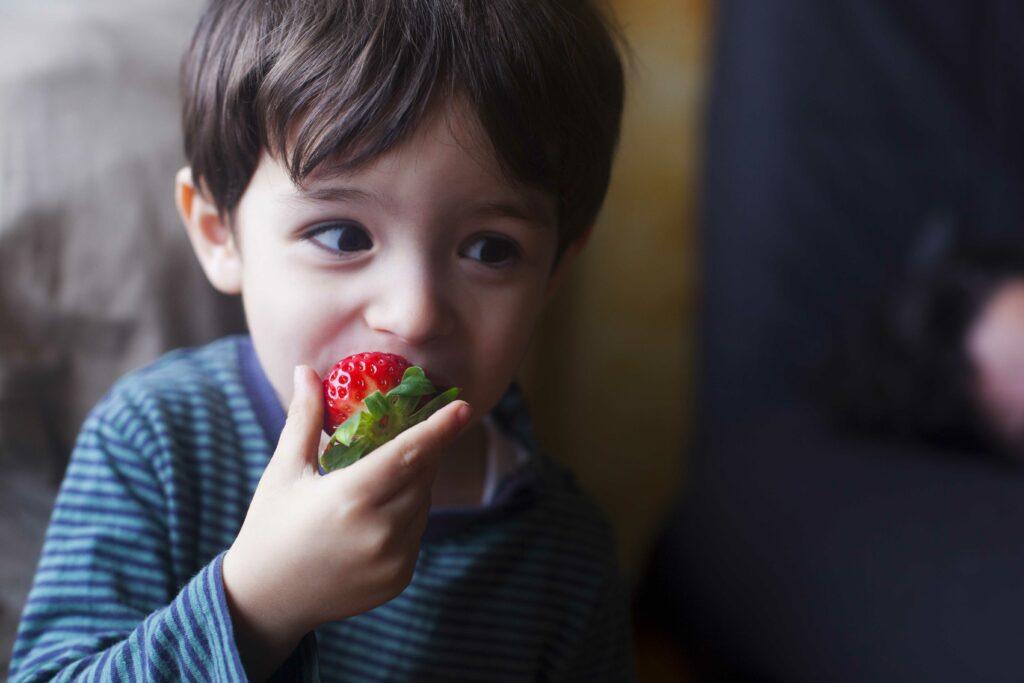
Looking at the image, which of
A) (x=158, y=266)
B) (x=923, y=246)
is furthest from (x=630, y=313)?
(x=158, y=266)

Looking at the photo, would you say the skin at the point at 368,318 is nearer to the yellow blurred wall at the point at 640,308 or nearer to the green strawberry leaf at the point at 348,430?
the green strawberry leaf at the point at 348,430

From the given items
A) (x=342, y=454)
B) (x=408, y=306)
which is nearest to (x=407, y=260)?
(x=408, y=306)

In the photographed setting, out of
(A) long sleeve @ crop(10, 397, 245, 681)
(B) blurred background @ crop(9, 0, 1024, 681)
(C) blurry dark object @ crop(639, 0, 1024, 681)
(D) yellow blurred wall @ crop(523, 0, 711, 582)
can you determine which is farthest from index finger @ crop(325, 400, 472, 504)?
(D) yellow blurred wall @ crop(523, 0, 711, 582)

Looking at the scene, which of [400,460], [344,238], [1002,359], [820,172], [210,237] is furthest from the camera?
[820,172]

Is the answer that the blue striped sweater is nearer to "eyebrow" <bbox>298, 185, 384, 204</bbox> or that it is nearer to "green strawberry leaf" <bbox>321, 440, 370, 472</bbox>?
"green strawberry leaf" <bbox>321, 440, 370, 472</bbox>

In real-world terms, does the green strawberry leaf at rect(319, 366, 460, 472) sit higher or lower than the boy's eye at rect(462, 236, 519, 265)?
lower

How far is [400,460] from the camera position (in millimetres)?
546

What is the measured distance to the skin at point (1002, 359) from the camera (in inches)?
58.4

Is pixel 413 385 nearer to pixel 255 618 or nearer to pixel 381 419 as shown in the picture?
pixel 381 419

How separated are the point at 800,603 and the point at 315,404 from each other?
796mm

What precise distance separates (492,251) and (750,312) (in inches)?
41.5

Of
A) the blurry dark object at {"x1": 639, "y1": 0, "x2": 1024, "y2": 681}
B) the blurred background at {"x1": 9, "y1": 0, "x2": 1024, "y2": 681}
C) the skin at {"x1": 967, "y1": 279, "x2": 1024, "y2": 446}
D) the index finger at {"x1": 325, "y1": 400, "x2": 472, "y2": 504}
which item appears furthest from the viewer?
the blurry dark object at {"x1": 639, "y1": 0, "x2": 1024, "y2": 681}

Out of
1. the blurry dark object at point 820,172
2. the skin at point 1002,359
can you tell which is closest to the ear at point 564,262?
the blurry dark object at point 820,172

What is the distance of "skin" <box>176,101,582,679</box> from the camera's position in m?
0.56
